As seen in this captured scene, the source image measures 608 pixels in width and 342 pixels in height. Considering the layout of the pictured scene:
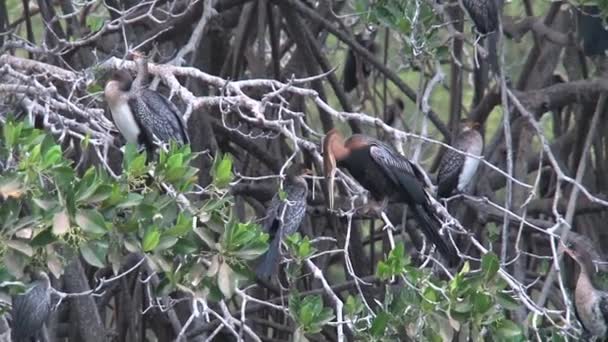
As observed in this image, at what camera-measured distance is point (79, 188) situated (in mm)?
3748

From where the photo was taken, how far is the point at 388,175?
215 inches

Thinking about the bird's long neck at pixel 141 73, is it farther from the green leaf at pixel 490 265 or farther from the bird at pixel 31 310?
the green leaf at pixel 490 265

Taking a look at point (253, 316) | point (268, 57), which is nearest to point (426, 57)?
point (253, 316)

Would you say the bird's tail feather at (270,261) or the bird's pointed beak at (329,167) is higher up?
the bird's pointed beak at (329,167)

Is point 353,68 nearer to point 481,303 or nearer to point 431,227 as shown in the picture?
point 431,227

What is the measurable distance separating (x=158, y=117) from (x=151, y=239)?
1.40m

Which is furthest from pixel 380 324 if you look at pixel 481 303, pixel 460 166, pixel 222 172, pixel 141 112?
pixel 460 166

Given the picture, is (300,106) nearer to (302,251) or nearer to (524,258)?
(524,258)

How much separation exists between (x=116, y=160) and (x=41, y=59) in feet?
1.73

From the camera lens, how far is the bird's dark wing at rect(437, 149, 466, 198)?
635 centimetres

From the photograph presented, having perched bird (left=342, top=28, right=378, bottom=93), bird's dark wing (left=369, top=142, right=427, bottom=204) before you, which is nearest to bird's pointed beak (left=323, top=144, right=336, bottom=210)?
bird's dark wing (left=369, top=142, right=427, bottom=204)

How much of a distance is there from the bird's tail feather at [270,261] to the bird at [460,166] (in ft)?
A: 4.66

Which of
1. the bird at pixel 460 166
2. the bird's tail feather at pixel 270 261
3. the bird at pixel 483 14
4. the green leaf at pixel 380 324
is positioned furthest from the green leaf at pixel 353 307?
the bird at pixel 460 166

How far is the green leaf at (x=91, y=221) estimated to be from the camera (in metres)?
3.72
